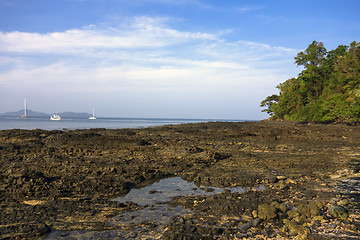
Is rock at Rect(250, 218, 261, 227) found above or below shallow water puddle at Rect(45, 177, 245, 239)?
above

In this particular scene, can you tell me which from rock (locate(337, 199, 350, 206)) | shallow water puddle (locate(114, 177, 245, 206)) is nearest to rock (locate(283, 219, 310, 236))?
rock (locate(337, 199, 350, 206))

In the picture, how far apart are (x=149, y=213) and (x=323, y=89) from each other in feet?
162

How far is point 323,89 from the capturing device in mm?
47656

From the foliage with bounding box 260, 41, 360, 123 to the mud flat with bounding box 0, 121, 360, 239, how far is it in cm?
2300

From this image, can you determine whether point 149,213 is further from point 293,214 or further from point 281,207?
point 293,214

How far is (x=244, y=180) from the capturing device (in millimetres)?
9641

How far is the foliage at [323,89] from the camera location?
115ft

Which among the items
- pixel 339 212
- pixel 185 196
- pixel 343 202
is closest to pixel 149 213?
pixel 185 196

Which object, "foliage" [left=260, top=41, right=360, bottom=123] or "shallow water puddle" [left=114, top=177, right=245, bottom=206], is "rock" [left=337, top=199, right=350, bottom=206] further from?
"foliage" [left=260, top=41, right=360, bottom=123]

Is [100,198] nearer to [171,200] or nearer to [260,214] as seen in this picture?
[171,200]

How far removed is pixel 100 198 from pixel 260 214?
440cm

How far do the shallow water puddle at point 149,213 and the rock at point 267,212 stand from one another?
67.7 inches

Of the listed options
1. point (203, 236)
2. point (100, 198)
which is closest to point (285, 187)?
point (203, 236)

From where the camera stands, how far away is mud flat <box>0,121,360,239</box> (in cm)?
546
